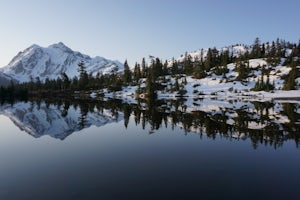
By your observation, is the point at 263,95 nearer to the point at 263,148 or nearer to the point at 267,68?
the point at 267,68

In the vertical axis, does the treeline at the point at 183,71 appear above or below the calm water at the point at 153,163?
above

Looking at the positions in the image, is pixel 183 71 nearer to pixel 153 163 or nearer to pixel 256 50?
pixel 256 50

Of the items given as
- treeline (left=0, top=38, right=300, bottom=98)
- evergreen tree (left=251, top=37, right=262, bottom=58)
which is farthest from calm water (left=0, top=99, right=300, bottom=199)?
evergreen tree (left=251, top=37, right=262, bottom=58)

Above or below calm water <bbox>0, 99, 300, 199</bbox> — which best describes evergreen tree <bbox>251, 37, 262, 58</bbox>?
above

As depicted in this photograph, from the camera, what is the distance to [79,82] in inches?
7190

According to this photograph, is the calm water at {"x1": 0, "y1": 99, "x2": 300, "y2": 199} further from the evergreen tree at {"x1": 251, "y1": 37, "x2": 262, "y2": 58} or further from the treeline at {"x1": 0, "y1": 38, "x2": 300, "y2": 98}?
the evergreen tree at {"x1": 251, "y1": 37, "x2": 262, "y2": 58}

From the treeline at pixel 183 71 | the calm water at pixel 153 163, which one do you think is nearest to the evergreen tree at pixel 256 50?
the treeline at pixel 183 71

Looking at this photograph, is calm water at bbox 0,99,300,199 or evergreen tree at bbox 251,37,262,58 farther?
evergreen tree at bbox 251,37,262,58

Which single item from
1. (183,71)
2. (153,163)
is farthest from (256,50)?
(153,163)

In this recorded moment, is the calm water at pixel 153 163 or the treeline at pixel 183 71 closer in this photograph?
the calm water at pixel 153 163

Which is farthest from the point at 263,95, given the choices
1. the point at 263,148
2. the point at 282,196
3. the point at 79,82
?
the point at 79,82

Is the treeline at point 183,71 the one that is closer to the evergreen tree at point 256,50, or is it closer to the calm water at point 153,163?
the evergreen tree at point 256,50

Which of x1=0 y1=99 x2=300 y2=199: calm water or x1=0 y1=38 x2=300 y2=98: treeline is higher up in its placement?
x1=0 y1=38 x2=300 y2=98: treeline

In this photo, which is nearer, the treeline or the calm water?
the calm water
